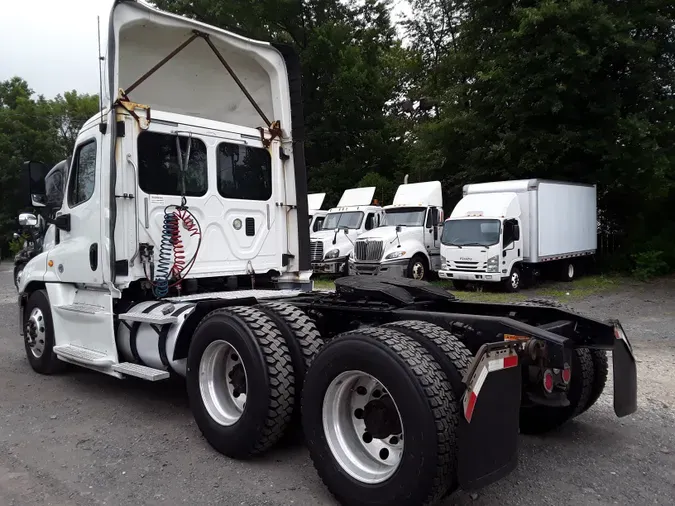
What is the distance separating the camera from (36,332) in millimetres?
6715

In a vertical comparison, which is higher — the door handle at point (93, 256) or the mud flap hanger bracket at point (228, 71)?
the mud flap hanger bracket at point (228, 71)

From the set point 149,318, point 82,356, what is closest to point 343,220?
point 82,356

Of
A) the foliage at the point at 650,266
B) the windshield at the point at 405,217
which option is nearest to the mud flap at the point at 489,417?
the windshield at the point at 405,217

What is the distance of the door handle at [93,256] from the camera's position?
18.3ft

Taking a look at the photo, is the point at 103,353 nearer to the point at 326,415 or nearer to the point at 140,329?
the point at 140,329

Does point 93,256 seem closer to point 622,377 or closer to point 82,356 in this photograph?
point 82,356

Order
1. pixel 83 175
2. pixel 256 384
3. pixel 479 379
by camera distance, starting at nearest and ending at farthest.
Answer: pixel 479 379
pixel 256 384
pixel 83 175

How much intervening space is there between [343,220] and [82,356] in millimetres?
14709

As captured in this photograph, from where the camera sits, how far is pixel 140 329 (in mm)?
5262

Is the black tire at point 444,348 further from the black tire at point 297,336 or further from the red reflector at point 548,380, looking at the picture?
the black tire at point 297,336

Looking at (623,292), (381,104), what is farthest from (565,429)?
(381,104)

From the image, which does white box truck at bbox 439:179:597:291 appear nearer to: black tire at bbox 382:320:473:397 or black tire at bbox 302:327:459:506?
black tire at bbox 382:320:473:397

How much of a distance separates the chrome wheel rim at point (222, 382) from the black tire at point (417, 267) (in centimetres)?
1286

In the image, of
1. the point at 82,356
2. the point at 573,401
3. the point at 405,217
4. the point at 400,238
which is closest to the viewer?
the point at 573,401
